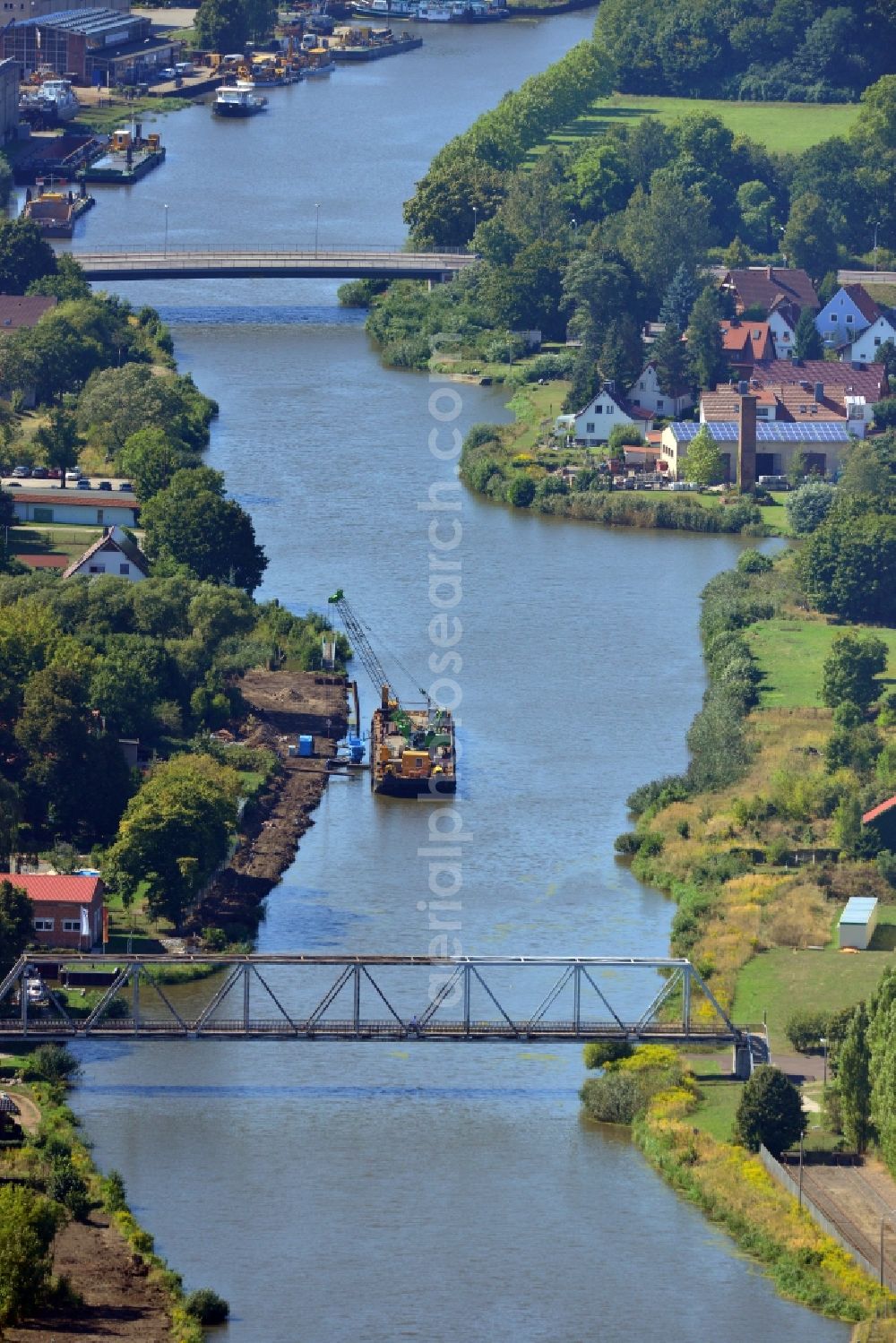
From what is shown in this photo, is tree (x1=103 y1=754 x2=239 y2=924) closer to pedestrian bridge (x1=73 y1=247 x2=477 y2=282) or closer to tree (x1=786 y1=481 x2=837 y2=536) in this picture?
tree (x1=786 y1=481 x2=837 y2=536)

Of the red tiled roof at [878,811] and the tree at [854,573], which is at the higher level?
the red tiled roof at [878,811]

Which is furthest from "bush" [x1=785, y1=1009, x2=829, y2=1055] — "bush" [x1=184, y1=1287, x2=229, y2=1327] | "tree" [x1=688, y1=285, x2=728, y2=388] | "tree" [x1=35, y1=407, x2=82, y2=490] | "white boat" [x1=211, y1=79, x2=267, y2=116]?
"white boat" [x1=211, y1=79, x2=267, y2=116]

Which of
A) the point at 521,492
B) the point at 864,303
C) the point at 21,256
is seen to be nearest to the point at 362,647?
the point at 521,492

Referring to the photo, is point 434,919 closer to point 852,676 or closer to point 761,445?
point 852,676

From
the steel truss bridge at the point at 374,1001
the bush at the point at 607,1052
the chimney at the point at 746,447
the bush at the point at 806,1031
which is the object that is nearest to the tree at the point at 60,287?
the chimney at the point at 746,447

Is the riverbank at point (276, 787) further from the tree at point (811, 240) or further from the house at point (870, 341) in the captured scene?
the tree at point (811, 240)

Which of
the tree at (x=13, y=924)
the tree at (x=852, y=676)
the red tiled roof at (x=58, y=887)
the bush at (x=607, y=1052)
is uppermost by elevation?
the tree at (x=13, y=924)

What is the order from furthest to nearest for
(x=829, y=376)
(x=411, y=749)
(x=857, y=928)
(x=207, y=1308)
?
1. (x=829, y=376)
2. (x=411, y=749)
3. (x=857, y=928)
4. (x=207, y=1308)
